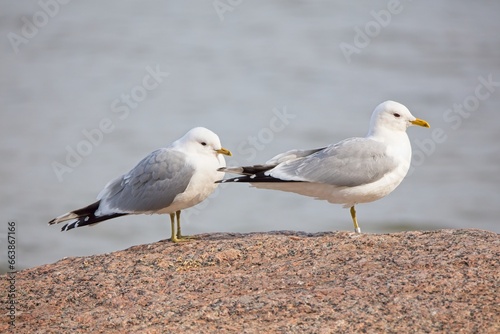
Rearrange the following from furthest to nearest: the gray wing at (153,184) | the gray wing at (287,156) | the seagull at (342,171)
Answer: the gray wing at (287,156), the gray wing at (153,184), the seagull at (342,171)

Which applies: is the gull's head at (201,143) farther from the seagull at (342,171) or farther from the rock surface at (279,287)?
the rock surface at (279,287)

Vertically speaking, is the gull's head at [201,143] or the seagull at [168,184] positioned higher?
the gull's head at [201,143]

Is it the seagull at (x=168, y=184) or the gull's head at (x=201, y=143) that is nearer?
the seagull at (x=168, y=184)

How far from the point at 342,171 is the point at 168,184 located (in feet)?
5.14

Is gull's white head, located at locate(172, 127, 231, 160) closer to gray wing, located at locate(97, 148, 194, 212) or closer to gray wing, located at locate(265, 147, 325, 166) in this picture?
gray wing, located at locate(97, 148, 194, 212)

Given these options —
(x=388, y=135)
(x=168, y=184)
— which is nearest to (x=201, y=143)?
(x=168, y=184)

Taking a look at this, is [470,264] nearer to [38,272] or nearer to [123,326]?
[123,326]

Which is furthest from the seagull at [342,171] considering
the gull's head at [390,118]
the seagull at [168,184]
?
the seagull at [168,184]

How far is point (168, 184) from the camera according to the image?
7.63 meters

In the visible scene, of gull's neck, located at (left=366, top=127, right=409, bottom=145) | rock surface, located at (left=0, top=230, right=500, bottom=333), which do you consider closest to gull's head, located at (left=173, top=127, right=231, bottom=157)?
rock surface, located at (left=0, top=230, right=500, bottom=333)

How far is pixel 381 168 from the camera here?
7586 millimetres

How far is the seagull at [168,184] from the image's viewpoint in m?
7.62

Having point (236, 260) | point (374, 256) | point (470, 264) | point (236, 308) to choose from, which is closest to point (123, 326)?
point (236, 308)

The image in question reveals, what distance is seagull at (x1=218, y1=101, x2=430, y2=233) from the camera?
7.53 metres
